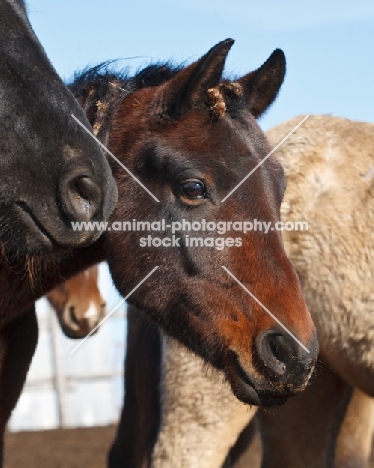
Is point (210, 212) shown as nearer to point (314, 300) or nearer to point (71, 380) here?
point (314, 300)

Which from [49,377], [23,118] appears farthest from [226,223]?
[49,377]

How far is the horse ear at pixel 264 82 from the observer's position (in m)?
3.98

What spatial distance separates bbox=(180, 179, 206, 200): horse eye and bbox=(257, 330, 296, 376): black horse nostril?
659 mm

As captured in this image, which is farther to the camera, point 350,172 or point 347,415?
point 347,415

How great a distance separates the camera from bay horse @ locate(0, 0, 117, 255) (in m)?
2.77

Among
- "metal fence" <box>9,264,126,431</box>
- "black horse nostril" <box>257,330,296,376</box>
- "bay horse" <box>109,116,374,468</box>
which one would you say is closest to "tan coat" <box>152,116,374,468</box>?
"bay horse" <box>109,116,374,468</box>

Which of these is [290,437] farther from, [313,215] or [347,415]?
[313,215]

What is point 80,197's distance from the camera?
2836mm

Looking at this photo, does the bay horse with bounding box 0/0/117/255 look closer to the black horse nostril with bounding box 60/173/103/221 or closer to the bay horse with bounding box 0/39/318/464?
the black horse nostril with bounding box 60/173/103/221

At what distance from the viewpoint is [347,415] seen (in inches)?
209

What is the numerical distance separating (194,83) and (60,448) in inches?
272

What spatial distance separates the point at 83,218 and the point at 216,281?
858 millimetres

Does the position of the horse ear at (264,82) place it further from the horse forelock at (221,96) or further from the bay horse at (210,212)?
the horse forelock at (221,96)

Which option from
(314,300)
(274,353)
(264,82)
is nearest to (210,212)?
(274,353)
